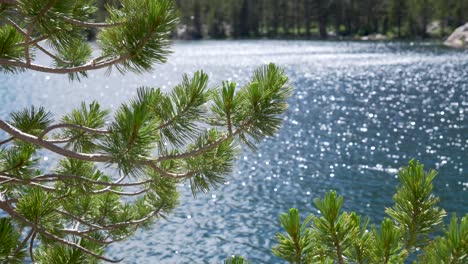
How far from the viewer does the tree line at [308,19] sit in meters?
94.4

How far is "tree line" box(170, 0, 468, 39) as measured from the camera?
94.4 m

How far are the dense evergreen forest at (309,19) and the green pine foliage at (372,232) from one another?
305 ft

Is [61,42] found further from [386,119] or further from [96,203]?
[386,119]

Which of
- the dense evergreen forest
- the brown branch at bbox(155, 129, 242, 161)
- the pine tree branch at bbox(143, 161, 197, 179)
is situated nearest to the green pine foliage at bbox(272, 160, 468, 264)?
the brown branch at bbox(155, 129, 242, 161)

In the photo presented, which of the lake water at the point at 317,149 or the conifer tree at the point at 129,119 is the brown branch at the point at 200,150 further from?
the lake water at the point at 317,149

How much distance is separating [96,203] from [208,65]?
174 ft

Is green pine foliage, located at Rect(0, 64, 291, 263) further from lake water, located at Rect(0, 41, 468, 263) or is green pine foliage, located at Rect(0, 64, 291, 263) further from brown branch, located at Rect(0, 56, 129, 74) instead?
lake water, located at Rect(0, 41, 468, 263)

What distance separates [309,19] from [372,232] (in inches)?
4352

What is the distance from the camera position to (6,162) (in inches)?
157

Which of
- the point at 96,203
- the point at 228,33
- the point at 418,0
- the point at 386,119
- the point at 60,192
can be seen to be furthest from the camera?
the point at 228,33

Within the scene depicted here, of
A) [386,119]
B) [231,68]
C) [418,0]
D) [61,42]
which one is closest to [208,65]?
[231,68]

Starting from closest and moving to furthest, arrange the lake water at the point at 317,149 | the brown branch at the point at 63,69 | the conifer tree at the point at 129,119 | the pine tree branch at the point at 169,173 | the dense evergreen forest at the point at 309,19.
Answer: the conifer tree at the point at 129,119, the brown branch at the point at 63,69, the pine tree branch at the point at 169,173, the lake water at the point at 317,149, the dense evergreen forest at the point at 309,19

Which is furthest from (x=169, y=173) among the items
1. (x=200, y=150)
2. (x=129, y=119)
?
(x=129, y=119)

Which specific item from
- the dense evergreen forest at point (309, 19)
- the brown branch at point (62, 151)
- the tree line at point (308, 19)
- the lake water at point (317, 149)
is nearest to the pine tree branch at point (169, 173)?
the brown branch at point (62, 151)
